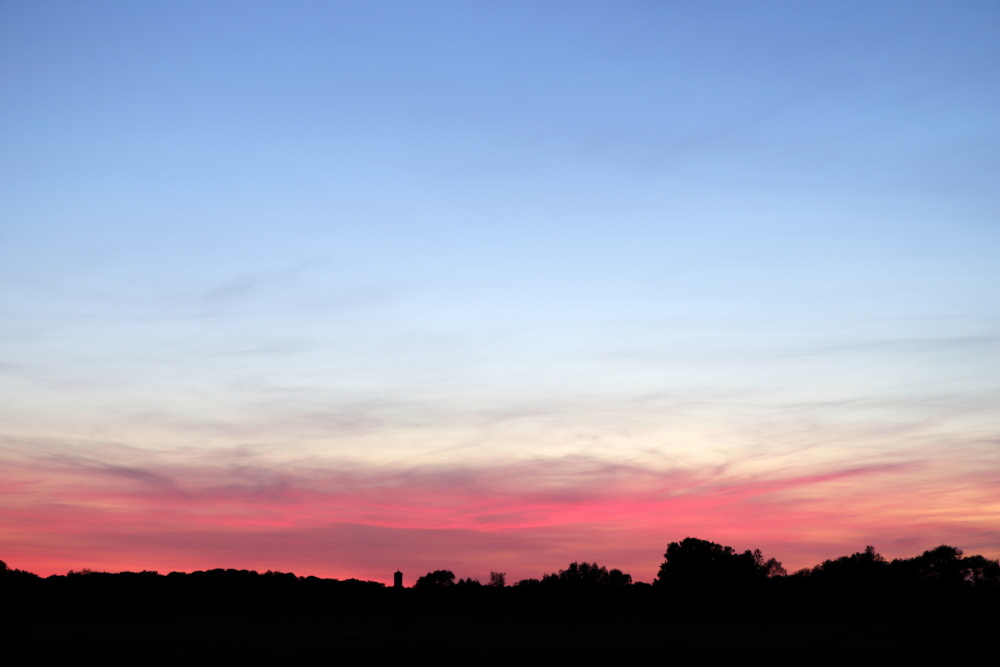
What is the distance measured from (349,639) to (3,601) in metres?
99.5

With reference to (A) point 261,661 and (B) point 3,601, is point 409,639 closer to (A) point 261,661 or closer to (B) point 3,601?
(A) point 261,661

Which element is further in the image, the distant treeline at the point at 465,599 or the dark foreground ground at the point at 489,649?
the distant treeline at the point at 465,599

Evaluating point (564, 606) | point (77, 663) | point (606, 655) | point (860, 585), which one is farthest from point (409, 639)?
point (860, 585)

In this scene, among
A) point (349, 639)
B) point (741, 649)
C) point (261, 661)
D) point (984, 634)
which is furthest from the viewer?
point (984, 634)

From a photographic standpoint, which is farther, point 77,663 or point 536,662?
point 536,662

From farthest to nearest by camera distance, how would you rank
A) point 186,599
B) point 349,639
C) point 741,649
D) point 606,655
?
point 186,599, point 349,639, point 741,649, point 606,655

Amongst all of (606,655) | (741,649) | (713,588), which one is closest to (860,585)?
(713,588)

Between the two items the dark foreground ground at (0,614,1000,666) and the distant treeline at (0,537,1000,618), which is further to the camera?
the distant treeline at (0,537,1000,618)

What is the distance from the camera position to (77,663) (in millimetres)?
46125

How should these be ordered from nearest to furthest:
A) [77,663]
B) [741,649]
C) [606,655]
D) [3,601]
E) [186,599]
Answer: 1. [77,663]
2. [606,655]
3. [741,649]
4. [3,601]
5. [186,599]

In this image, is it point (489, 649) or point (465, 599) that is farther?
point (465, 599)

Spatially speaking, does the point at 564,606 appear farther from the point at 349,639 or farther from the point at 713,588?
the point at 349,639

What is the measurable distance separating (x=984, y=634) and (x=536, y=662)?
5670cm

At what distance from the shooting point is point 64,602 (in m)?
149
